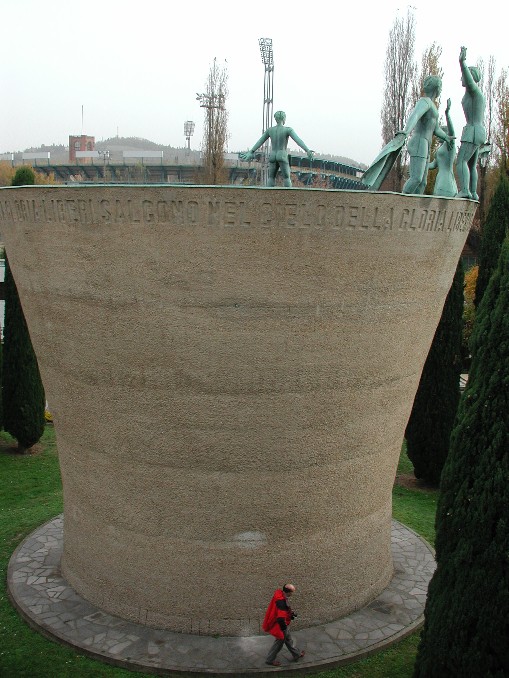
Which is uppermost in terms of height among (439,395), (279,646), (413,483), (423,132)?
(423,132)

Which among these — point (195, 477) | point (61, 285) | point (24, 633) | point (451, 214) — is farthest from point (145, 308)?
point (24, 633)

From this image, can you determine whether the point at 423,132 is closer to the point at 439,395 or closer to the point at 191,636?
the point at 191,636

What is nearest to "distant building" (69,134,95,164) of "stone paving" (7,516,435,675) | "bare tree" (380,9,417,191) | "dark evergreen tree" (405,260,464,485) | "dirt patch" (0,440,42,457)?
"bare tree" (380,9,417,191)

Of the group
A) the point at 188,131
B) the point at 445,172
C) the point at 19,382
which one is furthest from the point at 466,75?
the point at 188,131

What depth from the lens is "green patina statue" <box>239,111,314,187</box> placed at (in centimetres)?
1151

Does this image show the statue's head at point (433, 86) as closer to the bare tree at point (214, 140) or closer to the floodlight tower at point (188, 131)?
the bare tree at point (214, 140)

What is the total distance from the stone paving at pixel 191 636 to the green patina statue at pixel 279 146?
6.74 metres

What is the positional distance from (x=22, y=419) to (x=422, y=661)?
13005mm

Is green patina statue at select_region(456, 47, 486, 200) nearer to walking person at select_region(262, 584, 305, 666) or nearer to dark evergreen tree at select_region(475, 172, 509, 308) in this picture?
walking person at select_region(262, 584, 305, 666)

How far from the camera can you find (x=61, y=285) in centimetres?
895

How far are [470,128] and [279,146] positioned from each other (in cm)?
307

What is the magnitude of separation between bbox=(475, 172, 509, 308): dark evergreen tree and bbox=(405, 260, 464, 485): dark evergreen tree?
3.92 metres

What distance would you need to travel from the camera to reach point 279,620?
8656mm

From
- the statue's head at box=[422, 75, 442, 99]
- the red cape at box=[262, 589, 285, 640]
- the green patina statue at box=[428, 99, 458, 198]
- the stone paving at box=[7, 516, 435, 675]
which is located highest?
the statue's head at box=[422, 75, 442, 99]
